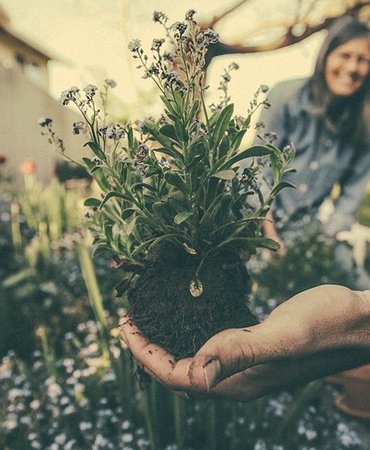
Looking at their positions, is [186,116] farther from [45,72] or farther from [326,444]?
[45,72]

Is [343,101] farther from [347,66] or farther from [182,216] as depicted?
[182,216]

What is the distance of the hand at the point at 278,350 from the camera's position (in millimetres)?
1050

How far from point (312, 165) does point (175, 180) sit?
2809 millimetres

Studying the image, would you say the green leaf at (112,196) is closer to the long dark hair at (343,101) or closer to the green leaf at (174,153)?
the green leaf at (174,153)

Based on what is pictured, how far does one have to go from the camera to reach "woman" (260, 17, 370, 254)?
355 centimetres

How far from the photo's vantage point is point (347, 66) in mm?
3617

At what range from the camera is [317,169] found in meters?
3.85

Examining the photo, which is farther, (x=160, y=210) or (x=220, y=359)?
(x=160, y=210)

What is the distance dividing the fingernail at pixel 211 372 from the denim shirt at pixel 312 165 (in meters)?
2.60

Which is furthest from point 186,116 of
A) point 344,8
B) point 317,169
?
point 344,8

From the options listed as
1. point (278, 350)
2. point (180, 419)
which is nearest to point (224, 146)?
point (278, 350)

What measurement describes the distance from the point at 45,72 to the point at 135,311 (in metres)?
15.1

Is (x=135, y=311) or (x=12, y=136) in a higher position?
(x=12, y=136)

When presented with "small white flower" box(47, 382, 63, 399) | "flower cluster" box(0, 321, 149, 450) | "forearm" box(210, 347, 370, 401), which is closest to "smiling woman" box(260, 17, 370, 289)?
"flower cluster" box(0, 321, 149, 450)
